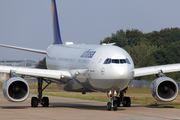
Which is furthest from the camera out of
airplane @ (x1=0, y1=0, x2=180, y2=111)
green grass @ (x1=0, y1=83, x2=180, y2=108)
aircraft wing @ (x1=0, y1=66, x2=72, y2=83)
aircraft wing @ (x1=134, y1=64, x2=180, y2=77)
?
green grass @ (x1=0, y1=83, x2=180, y2=108)

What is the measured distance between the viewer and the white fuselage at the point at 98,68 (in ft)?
68.7

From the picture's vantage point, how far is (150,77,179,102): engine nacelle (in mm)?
23453

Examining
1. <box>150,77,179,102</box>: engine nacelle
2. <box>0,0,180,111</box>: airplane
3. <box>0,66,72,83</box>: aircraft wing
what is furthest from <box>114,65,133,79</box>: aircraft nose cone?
<box>0,66,72,83</box>: aircraft wing

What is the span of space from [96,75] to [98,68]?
41 cm

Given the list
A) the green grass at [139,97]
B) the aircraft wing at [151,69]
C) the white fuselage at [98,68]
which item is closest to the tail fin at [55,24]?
the green grass at [139,97]

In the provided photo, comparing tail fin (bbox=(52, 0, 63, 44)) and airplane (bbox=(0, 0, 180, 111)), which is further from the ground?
tail fin (bbox=(52, 0, 63, 44))

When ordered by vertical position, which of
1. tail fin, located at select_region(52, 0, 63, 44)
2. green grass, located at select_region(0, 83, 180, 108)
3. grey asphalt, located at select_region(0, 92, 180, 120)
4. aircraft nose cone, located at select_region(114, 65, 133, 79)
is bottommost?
grey asphalt, located at select_region(0, 92, 180, 120)

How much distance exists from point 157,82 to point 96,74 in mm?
4112

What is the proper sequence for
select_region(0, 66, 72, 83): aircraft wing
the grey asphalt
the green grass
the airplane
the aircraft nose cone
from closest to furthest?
the grey asphalt → the aircraft nose cone → the airplane → select_region(0, 66, 72, 83): aircraft wing → the green grass

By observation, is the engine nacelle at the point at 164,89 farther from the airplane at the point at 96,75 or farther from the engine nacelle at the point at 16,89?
the engine nacelle at the point at 16,89

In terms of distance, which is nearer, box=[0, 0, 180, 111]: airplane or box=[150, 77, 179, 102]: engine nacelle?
box=[0, 0, 180, 111]: airplane

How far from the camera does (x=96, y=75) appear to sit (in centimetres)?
2188

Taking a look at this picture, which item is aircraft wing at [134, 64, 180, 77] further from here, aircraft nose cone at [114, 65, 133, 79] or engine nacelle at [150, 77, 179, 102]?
aircraft nose cone at [114, 65, 133, 79]
